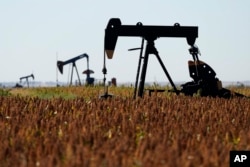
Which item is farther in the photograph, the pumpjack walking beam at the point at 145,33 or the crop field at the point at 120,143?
the pumpjack walking beam at the point at 145,33

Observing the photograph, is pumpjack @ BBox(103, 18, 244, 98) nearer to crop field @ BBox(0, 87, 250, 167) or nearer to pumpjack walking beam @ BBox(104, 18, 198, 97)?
pumpjack walking beam @ BBox(104, 18, 198, 97)

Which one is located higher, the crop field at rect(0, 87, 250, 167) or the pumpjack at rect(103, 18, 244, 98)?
the pumpjack at rect(103, 18, 244, 98)

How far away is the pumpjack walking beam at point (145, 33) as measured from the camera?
651 inches

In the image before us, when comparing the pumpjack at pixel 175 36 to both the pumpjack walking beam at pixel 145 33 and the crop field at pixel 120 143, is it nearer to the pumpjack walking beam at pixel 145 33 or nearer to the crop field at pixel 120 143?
the pumpjack walking beam at pixel 145 33

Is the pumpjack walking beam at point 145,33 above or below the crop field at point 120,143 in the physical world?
above

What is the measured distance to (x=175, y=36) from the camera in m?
17.6

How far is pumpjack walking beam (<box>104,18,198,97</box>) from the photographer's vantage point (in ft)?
54.3

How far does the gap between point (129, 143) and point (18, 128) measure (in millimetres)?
1924

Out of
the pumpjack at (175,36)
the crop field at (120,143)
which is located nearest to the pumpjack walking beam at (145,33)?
the pumpjack at (175,36)

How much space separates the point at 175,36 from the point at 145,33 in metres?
1.07

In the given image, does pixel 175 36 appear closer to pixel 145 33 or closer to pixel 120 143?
pixel 145 33

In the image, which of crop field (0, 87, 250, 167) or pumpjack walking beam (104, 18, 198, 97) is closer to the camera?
crop field (0, 87, 250, 167)

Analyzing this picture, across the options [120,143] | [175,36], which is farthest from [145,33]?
[120,143]

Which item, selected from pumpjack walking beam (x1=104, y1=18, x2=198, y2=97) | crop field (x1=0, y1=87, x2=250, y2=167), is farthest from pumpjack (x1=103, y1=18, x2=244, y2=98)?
crop field (x1=0, y1=87, x2=250, y2=167)
